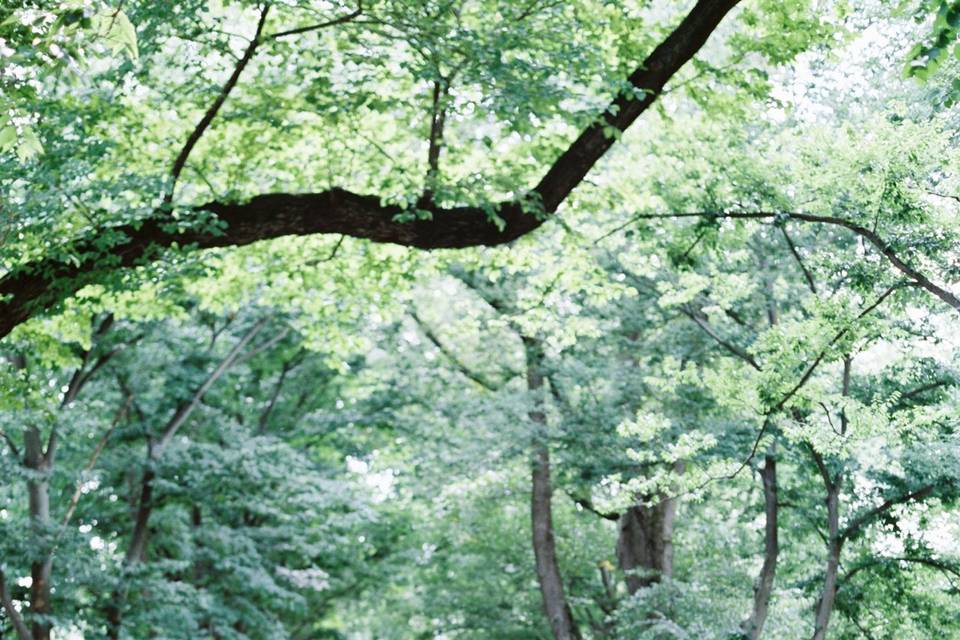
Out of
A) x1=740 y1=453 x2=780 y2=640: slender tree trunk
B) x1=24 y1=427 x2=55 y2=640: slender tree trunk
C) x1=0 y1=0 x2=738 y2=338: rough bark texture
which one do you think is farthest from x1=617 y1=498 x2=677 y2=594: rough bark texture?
x1=0 y1=0 x2=738 y2=338: rough bark texture

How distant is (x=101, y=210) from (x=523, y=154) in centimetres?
370

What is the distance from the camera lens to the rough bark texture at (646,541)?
14.4 metres

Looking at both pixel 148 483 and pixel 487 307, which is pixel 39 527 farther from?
pixel 487 307

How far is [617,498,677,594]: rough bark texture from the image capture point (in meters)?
14.4

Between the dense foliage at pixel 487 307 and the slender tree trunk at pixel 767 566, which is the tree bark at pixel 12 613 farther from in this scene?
the slender tree trunk at pixel 767 566

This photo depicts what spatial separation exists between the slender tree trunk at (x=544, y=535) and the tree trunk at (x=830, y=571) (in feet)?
15.6

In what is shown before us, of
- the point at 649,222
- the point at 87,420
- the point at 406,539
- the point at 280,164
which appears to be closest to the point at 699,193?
the point at 649,222

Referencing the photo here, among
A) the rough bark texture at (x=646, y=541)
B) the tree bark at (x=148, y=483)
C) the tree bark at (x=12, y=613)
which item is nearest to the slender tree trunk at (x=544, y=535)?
the rough bark texture at (x=646, y=541)

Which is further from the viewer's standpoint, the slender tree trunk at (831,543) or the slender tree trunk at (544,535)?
the slender tree trunk at (544,535)

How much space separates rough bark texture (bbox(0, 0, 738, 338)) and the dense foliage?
0.03 meters

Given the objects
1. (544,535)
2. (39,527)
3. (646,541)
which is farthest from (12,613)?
(646,541)

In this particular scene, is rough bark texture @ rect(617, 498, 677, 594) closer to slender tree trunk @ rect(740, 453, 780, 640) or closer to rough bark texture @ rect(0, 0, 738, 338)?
slender tree trunk @ rect(740, 453, 780, 640)

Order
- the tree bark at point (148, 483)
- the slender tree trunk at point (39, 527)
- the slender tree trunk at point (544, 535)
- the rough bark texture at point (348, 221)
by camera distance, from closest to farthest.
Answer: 1. the rough bark texture at point (348, 221)
2. the slender tree trunk at point (39, 527)
3. the tree bark at point (148, 483)
4. the slender tree trunk at point (544, 535)

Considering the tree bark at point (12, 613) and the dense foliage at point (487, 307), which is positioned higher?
the dense foliage at point (487, 307)
